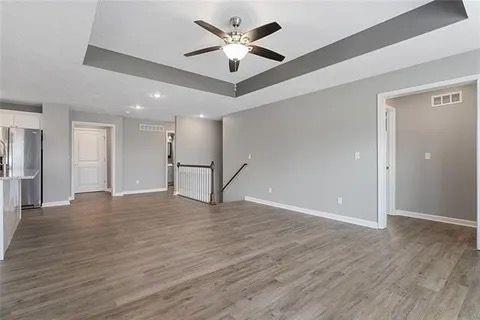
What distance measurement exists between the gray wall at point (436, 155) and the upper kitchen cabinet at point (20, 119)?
25.5 feet

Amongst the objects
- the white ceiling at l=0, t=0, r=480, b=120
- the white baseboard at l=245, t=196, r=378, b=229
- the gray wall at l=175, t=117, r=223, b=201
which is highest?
the white ceiling at l=0, t=0, r=480, b=120

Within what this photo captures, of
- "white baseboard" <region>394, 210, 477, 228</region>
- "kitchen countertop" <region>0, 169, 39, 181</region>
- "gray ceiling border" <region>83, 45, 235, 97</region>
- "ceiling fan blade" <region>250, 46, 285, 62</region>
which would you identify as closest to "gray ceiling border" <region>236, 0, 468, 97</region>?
"ceiling fan blade" <region>250, 46, 285, 62</region>

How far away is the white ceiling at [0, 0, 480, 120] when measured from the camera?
2.39 m

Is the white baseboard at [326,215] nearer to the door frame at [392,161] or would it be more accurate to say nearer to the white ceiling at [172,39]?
the door frame at [392,161]

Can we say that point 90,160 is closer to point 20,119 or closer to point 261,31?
point 20,119

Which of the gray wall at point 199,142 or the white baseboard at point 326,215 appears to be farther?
the gray wall at point 199,142

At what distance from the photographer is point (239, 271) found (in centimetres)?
242

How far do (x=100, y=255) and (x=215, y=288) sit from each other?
157 centimetres

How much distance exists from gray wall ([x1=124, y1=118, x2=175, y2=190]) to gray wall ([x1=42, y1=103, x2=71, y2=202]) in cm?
187

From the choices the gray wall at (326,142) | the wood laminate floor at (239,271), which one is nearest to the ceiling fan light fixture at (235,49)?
the wood laminate floor at (239,271)

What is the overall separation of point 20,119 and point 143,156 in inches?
126

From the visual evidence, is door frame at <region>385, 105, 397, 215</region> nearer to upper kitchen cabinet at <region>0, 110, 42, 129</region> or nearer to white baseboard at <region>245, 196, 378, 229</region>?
white baseboard at <region>245, 196, 378, 229</region>

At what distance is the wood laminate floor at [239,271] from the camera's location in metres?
1.82

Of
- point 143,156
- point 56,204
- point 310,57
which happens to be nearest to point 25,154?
point 56,204
